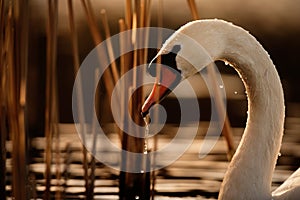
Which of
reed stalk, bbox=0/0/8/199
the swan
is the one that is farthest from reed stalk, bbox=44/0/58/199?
the swan

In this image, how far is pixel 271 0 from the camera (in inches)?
616

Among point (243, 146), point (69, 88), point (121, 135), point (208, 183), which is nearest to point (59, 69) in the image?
point (69, 88)

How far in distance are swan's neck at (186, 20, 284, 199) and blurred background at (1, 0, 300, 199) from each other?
0.96 meters

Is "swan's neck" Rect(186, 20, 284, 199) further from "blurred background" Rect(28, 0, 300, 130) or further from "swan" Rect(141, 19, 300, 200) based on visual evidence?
"blurred background" Rect(28, 0, 300, 130)

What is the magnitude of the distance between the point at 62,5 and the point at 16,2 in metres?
7.13

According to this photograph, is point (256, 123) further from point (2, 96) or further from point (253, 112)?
point (2, 96)

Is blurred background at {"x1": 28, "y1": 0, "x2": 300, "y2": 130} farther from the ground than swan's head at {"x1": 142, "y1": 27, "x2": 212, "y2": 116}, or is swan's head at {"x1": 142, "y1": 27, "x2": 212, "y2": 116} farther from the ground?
blurred background at {"x1": 28, "y1": 0, "x2": 300, "y2": 130}

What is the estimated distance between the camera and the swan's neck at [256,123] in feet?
15.3

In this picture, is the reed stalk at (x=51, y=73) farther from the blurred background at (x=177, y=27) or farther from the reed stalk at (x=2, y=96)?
the blurred background at (x=177, y=27)

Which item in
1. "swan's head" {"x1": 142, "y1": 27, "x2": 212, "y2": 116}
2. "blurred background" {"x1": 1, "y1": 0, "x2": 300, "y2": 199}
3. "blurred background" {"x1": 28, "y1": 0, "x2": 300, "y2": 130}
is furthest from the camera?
"blurred background" {"x1": 28, "y1": 0, "x2": 300, "y2": 130}

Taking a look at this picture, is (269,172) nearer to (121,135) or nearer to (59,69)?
(121,135)

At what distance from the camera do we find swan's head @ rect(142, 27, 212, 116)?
4254 millimetres

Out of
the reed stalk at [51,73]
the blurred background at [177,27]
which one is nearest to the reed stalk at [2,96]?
the reed stalk at [51,73]

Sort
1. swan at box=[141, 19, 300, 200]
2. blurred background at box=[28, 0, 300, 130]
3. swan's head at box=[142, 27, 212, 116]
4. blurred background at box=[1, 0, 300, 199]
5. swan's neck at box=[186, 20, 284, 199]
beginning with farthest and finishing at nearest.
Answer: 1. blurred background at box=[28, 0, 300, 130]
2. blurred background at box=[1, 0, 300, 199]
3. swan's neck at box=[186, 20, 284, 199]
4. swan at box=[141, 19, 300, 200]
5. swan's head at box=[142, 27, 212, 116]
